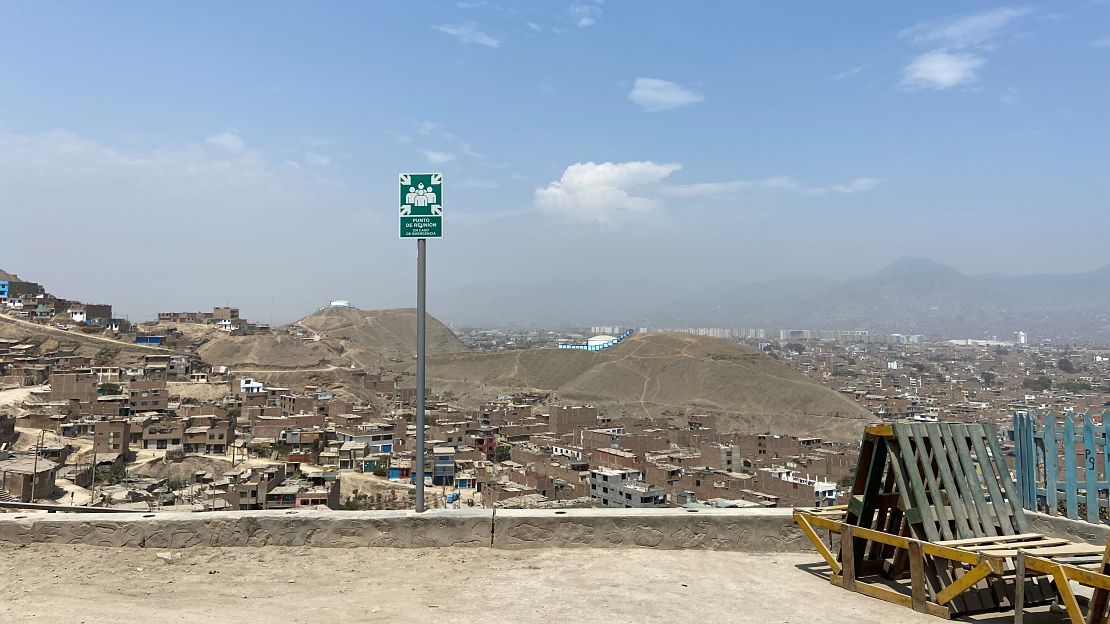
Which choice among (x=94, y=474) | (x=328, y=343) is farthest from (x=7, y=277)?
(x=94, y=474)

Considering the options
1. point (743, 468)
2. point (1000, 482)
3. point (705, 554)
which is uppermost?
point (1000, 482)

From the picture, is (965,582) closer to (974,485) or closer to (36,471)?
(974,485)

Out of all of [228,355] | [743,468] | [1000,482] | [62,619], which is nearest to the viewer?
[62,619]

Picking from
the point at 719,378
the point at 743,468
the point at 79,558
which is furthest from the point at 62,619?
the point at 719,378

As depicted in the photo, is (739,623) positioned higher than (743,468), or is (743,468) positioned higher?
(739,623)

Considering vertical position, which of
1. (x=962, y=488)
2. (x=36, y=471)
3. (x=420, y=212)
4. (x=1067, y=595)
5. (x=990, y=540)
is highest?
(x=420, y=212)

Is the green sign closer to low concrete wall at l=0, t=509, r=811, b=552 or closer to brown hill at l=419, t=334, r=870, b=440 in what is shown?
low concrete wall at l=0, t=509, r=811, b=552

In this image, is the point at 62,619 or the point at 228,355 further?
the point at 228,355

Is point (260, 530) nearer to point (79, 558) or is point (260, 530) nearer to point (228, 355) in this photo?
point (79, 558)
